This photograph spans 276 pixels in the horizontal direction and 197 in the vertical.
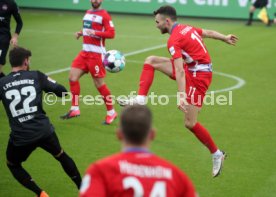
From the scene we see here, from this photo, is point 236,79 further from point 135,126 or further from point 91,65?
point 135,126

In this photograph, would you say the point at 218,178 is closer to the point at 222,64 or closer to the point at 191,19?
the point at 222,64

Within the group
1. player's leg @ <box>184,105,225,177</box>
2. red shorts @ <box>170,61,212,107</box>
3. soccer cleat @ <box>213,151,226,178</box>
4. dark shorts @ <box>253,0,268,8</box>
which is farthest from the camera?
dark shorts @ <box>253,0,268,8</box>

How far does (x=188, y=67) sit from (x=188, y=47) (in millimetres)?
436

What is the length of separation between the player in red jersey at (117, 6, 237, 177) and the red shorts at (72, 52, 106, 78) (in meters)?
2.39

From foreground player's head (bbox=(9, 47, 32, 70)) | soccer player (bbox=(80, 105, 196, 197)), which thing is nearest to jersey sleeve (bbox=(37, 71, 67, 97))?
foreground player's head (bbox=(9, 47, 32, 70))

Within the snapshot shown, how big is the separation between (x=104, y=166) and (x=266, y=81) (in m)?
12.3

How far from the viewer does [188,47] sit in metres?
9.48

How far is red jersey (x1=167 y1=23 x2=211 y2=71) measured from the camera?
922 centimetres

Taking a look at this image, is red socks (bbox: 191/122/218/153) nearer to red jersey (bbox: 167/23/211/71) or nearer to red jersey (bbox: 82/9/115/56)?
red jersey (bbox: 167/23/211/71)

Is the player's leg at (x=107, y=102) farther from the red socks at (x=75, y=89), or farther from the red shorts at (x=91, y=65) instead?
the red socks at (x=75, y=89)

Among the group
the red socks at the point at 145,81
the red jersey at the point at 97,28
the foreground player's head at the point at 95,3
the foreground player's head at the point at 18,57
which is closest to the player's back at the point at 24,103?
the foreground player's head at the point at 18,57

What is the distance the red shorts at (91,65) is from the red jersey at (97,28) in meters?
0.10

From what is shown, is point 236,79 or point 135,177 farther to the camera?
point 236,79

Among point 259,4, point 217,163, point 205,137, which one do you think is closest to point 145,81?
point 205,137
